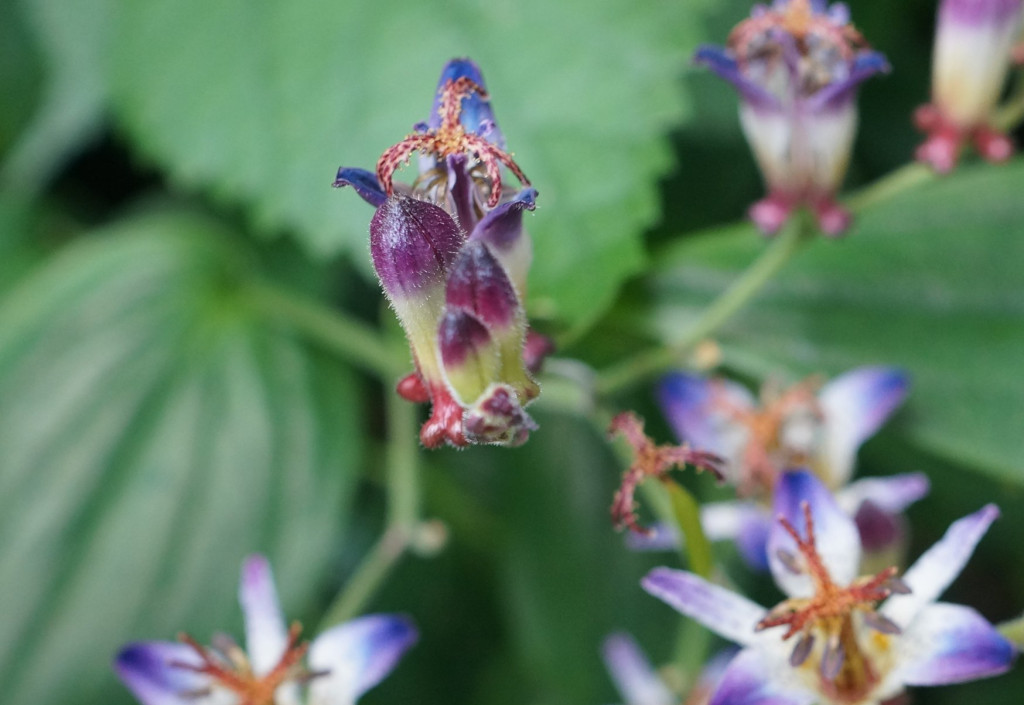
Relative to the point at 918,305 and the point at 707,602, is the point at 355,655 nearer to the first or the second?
the point at 707,602

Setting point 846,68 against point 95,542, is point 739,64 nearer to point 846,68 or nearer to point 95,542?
point 846,68

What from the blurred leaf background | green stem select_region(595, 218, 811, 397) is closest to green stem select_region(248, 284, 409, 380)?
the blurred leaf background

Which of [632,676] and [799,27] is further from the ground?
[799,27]

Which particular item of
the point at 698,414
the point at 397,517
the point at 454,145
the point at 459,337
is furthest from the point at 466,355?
the point at 397,517

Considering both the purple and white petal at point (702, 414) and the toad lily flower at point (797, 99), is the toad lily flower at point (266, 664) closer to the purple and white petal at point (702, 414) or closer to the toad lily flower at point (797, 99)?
the purple and white petal at point (702, 414)

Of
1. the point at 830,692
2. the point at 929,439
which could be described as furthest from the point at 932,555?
the point at 929,439

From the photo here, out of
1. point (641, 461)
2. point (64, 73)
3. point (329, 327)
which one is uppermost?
point (64, 73)

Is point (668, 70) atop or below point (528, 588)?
atop

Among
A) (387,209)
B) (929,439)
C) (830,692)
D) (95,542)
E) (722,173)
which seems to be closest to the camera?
(387,209)

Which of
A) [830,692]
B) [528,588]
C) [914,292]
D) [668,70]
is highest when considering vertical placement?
[668,70]
